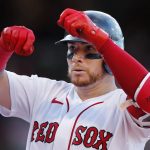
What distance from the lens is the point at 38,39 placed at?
4.01 m

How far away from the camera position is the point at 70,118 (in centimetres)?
169

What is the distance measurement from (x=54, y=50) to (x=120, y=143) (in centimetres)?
236

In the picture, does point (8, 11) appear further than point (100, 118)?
Yes

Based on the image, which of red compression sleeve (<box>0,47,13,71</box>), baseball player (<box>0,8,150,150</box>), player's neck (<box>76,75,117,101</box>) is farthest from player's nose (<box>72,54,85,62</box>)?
red compression sleeve (<box>0,47,13,71</box>)

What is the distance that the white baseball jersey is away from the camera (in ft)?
5.23

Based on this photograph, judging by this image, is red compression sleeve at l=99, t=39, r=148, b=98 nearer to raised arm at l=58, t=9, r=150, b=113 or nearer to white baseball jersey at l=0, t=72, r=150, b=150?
raised arm at l=58, t=9, r=150, b=113

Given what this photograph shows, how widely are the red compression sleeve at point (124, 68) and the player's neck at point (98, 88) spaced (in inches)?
10.6

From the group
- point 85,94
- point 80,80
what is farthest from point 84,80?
point 85,94

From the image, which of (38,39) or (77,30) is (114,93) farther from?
(38,39)

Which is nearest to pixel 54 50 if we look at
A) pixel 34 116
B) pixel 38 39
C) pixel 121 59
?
pixel 38 39

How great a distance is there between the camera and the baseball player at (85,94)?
1.47 m

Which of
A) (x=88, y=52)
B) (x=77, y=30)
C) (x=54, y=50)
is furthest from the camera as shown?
(x=54, y=50)

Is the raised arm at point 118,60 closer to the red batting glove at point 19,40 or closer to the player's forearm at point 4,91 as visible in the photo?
the red batting glove at point 19,40

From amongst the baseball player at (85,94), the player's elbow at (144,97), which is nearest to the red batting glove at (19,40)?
the baseball player at (85,94)
